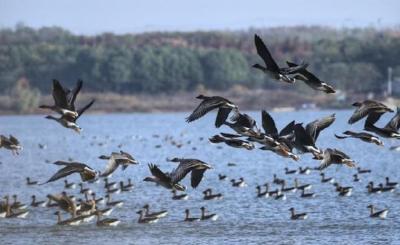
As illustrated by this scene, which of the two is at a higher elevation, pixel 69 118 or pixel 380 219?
pixel 69 118

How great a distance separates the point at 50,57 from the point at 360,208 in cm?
12575

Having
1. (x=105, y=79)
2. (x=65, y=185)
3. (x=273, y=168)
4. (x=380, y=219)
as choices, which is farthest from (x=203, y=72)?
(x=380, y=219)

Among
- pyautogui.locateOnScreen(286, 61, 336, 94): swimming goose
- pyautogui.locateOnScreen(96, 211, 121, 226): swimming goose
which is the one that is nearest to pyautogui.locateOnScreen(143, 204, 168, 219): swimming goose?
pyautogui.locateOnScreen(96, 211, 121, 226): swimming goose

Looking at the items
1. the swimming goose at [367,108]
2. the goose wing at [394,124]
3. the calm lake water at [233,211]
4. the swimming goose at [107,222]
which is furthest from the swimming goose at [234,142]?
the swimming goose at [107,222]

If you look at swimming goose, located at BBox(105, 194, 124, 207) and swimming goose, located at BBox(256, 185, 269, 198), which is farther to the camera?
swimming goose, located at BBox(256, 185, 269, 198)

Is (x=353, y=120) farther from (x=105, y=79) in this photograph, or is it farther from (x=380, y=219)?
(x=105, y=79)

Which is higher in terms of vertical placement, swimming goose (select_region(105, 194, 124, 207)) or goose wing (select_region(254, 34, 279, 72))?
goose wing (select_region(254, 34, 279, 72))

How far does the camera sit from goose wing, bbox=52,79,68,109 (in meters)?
21.1

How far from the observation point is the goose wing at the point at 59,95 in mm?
21062

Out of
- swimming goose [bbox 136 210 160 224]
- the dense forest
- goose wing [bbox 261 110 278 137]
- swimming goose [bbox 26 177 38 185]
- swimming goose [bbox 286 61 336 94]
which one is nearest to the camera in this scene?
swimming goose [bbox 286 61 336 94]

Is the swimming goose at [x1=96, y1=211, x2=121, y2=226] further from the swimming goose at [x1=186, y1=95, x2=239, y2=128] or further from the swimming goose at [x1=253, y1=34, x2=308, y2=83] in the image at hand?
the swimming goose at [x1=253, y1=34, x2=308, y2=83]

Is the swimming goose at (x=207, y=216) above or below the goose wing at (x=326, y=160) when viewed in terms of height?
below

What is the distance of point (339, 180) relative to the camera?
46.0 metres

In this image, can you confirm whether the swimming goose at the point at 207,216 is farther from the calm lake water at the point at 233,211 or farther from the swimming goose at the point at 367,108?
the swimming goose at the point at 367,108
